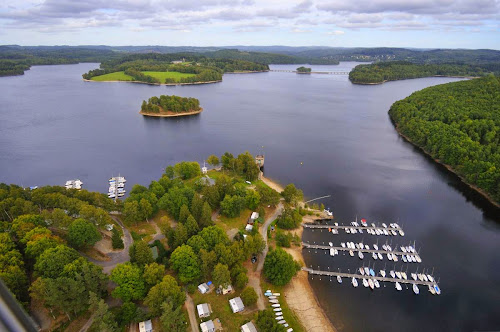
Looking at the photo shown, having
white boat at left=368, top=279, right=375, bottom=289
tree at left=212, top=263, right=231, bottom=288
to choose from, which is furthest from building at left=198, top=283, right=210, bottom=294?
white boat at left=368, top=279, right=375, bottom=289

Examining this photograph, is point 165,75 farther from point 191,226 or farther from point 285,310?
point 285,310

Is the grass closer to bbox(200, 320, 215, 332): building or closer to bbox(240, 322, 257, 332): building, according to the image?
bbox(240, 322, 257, 332): building

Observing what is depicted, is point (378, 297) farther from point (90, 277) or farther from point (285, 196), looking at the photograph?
point (90, 277)

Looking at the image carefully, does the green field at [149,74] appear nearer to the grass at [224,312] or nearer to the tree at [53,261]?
the tree at [53,261]

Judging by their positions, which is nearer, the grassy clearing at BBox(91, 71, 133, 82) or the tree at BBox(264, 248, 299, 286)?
the tree at BBox(264, 248, 299, 286)

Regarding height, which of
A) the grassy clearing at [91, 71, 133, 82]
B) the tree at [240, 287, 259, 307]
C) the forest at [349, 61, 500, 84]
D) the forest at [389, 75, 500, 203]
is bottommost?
the tree at [240, 287, 259, 307]

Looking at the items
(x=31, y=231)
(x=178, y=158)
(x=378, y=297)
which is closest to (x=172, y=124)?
(x=178, y=158)

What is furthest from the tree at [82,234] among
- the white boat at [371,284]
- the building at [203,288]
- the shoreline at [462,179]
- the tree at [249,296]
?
the shoreline at [462,179]

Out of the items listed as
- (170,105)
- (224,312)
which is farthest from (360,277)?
(170,105)
